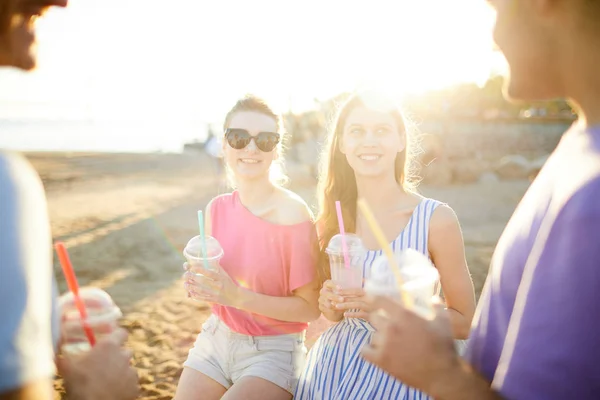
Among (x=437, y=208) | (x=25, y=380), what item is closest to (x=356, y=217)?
(x=437, y=208)

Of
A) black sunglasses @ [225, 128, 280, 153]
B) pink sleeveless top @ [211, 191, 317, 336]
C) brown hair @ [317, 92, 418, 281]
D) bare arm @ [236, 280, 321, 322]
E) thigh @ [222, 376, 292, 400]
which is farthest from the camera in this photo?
black sunglasses @ [225, 128, 280, 153]

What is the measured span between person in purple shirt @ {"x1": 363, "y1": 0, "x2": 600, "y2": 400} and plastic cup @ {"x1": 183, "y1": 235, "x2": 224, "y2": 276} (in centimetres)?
151

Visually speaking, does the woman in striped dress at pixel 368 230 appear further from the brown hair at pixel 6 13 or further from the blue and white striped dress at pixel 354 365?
the brown hair at pixel 6 13

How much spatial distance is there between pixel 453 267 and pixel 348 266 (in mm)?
651

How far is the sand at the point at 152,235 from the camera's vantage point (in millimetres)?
4898

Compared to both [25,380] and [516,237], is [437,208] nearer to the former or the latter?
[516,237]

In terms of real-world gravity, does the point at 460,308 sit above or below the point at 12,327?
below

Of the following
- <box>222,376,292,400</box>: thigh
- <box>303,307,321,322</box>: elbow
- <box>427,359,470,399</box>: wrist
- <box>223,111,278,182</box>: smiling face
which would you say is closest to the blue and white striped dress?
<box>222,376,292,400</box>: thigh

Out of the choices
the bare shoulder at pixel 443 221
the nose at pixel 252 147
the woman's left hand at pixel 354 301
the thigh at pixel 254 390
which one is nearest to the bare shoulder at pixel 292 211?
the nose at pixel 252 147

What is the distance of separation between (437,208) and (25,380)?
7.17 ft

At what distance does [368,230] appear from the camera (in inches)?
110

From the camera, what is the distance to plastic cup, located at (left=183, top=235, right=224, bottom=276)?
2.50 metres

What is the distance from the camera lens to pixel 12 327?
92 cm

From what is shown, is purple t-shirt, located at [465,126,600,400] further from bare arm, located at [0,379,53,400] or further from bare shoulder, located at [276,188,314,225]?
bare shoulder, located at [276,188,314,225]
